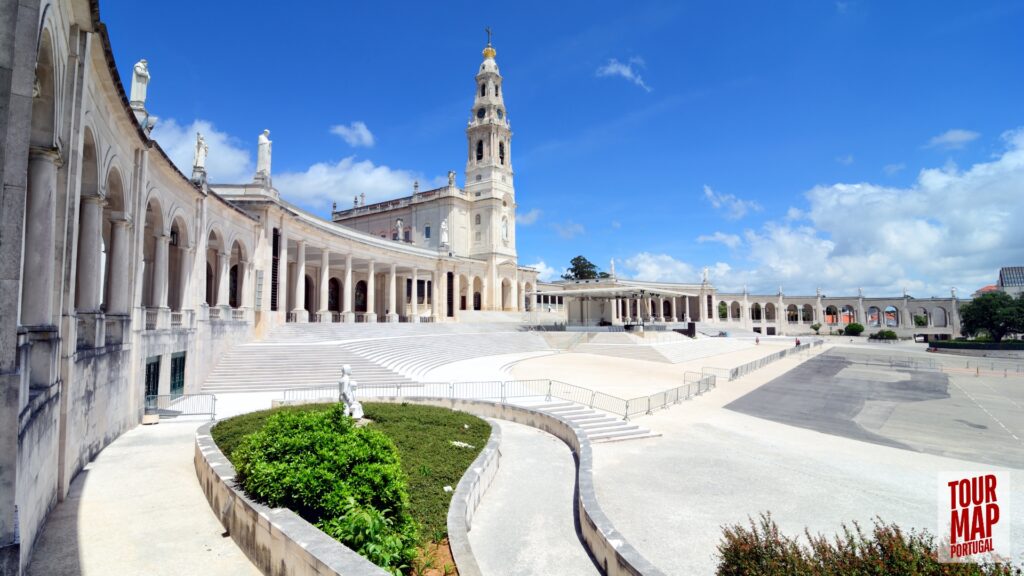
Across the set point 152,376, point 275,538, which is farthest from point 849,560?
point 152,376

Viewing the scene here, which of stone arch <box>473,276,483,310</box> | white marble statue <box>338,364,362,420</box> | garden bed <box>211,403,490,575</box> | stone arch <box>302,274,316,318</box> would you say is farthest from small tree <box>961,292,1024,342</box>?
white marble statue <box>338,364,362,420</box>

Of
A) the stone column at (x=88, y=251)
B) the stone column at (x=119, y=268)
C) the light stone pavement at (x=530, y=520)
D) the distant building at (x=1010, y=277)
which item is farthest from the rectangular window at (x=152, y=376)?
the distant building at (x=1010, y=277)

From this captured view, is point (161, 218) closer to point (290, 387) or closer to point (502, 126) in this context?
point (290, 387)

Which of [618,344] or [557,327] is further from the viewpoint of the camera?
[557,327]

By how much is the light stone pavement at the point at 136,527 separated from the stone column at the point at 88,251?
11.7 feet

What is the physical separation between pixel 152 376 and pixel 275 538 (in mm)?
14729

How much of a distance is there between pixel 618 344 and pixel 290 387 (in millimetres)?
28029

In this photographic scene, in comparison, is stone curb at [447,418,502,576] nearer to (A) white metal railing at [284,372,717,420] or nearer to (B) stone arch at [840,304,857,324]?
(A) white metal railing at [284,372,717,420]

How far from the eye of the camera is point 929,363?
132 feet

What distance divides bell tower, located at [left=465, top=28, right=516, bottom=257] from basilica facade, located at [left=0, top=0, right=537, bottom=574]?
94.1ft

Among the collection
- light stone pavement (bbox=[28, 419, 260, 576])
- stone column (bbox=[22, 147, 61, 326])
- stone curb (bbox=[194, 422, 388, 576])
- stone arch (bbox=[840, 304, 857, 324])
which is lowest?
light stone pavement (bbox=[28, 419, 260, 576])

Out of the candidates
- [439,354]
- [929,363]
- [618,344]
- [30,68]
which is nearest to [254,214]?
[439,354]

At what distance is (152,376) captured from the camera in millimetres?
17141

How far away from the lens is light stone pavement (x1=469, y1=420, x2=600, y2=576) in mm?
7434
